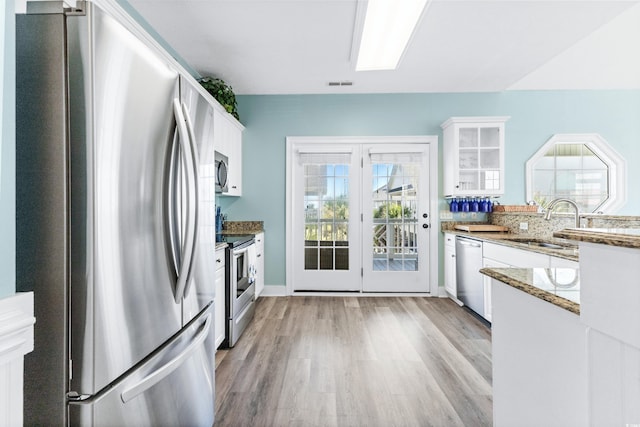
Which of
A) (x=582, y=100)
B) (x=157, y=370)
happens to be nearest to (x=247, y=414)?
(x=157, y=370)

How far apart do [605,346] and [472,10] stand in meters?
2.50

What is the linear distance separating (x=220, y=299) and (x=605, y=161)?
16.3 feet

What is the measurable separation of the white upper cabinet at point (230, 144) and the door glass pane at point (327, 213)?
0.85 meters

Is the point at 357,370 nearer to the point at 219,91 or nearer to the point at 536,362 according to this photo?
the point at 536,362

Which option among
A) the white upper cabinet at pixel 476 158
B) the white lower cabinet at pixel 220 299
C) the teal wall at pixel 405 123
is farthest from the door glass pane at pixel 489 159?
the white lower cabinet at pixel 220 299

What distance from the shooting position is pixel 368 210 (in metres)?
4.06

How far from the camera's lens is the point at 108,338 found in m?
0.90

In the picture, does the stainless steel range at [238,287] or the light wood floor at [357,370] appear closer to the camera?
the light wood floor at [357,370]

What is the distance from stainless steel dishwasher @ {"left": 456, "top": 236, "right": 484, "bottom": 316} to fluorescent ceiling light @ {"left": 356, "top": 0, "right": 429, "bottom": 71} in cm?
207

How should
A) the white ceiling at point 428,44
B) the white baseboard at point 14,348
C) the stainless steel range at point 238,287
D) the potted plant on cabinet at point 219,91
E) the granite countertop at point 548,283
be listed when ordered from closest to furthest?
1. the white baseboard at point 14,348
2. the granite countertop at point 548,283
3. the white ceiling at point 428,44
4. the stainless steel range at point 238,287
5. the potted plant on cabinet at point 219,91

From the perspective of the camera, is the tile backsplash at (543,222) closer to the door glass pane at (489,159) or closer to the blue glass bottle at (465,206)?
the blue glass bottle at (465,206)

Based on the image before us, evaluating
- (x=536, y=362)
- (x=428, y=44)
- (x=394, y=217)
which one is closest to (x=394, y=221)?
(x=394, y=217)

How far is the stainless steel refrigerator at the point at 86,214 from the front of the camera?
0.85 m

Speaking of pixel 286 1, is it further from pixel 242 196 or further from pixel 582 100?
pixel 582 100
